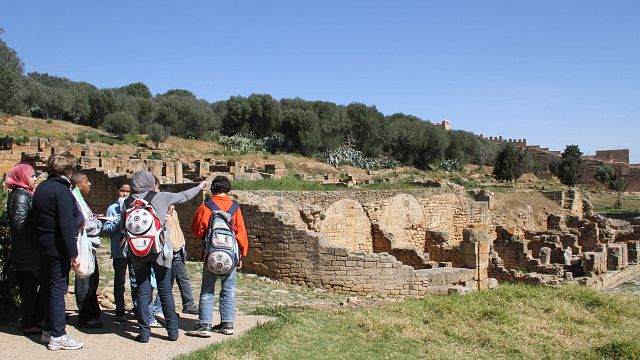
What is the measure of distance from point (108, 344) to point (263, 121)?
2184 inches

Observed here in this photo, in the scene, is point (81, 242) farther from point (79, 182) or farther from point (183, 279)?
point (183, 279)

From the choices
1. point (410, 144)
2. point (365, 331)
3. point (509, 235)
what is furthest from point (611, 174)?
point (365, 331)

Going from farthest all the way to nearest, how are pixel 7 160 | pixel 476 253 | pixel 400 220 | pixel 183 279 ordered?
pixel 7 160, pixel 400 220, pixel 476 253, pixel 183 279

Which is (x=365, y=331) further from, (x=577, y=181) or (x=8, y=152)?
(x=577, y=181)

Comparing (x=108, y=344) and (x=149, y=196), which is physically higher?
(x=149, y=196)

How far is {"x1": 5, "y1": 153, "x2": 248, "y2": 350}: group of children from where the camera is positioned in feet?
17.8

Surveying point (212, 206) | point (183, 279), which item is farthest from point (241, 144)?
point (212, 206)

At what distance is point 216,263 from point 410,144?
5601 cm

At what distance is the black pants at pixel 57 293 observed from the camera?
17.9 feet

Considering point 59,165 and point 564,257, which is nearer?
point 59,165

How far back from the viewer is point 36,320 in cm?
596

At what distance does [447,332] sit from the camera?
761 centimetres

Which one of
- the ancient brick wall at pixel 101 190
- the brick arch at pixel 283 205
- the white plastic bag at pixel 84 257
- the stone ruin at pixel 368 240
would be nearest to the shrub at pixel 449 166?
the stone ruin at pixel 368 240

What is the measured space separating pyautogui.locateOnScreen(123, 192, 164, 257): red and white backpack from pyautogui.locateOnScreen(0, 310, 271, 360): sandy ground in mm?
917
